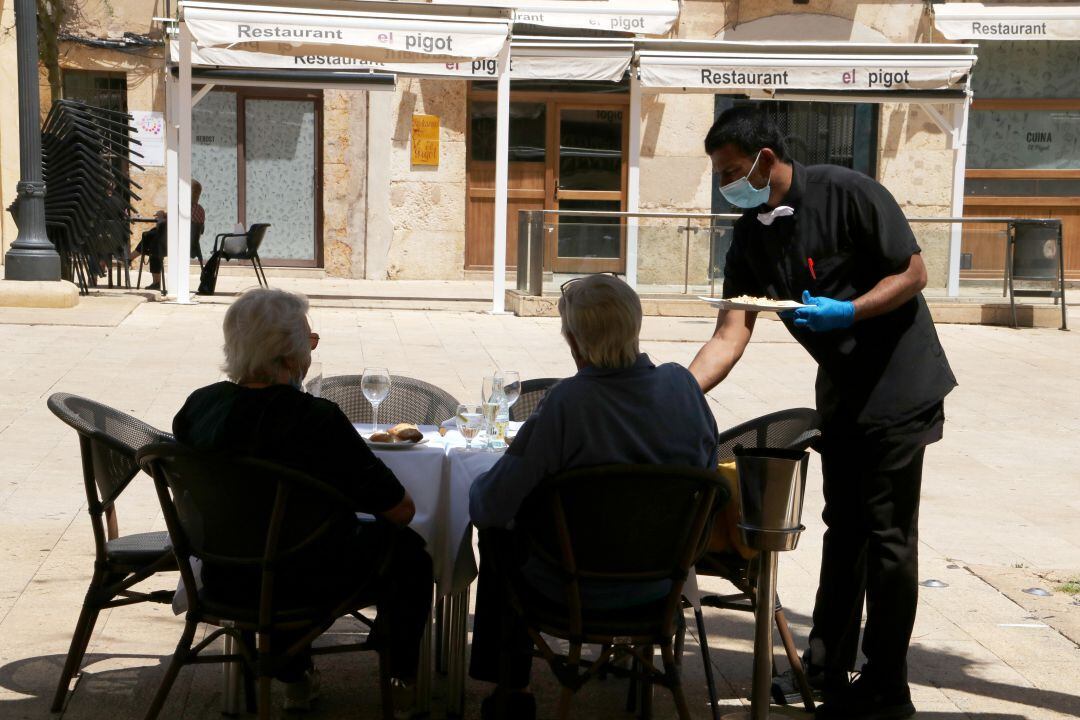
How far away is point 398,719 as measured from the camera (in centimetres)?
Answer: 389

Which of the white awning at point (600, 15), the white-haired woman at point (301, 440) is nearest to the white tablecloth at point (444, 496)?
the white-haired woman at point (301, 440)

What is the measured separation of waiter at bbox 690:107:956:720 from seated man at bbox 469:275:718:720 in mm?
521

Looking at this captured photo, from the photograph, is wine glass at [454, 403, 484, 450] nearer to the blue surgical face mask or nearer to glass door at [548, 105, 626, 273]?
the blue surgical face mask

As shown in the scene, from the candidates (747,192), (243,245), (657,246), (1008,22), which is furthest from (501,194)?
(747,192)

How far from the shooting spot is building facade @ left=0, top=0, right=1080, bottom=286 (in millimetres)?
19688

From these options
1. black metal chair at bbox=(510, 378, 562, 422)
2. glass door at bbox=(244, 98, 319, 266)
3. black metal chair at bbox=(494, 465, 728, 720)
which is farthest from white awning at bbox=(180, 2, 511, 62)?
black metal chair at bbox=(494, 465, 728, 720)

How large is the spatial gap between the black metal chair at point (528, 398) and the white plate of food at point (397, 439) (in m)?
0.79

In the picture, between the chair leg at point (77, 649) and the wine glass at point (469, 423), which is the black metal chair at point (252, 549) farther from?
the wine glass at point (469, 423)

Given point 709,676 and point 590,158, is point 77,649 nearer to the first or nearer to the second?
point 709,676

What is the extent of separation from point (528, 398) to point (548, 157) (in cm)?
1586

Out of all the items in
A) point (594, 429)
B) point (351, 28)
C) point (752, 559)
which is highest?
point (351, 28)

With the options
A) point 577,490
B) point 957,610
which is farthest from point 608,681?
point 957,610

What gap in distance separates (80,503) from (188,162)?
364 inches

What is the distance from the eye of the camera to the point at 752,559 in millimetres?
4020
